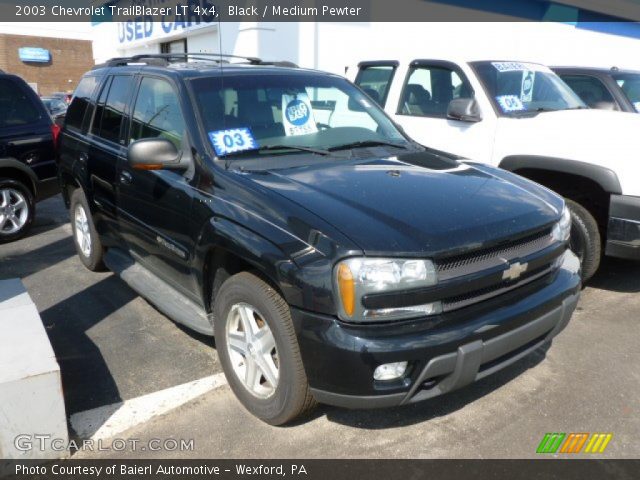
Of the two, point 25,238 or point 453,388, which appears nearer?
point 453,388

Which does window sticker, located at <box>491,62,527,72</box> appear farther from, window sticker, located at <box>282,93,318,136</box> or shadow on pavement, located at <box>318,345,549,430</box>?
shadow on pavement, located at <box>318,345,549,430</box>

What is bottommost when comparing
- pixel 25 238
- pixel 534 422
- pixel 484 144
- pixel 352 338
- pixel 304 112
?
pixel 25 238

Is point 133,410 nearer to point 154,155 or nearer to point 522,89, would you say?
point 154,155

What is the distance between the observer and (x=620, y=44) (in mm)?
20406

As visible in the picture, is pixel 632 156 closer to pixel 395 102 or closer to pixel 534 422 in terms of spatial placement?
pixel 534 422

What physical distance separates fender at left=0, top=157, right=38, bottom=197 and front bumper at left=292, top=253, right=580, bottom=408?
5.36m

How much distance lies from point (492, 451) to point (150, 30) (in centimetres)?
1597

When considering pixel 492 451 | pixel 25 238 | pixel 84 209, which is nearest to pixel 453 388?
pixel 492 451

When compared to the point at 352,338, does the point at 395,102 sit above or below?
above

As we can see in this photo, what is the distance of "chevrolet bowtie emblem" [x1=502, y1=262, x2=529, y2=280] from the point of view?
2.76 m

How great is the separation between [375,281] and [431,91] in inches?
168

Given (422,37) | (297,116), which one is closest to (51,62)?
(422,37)

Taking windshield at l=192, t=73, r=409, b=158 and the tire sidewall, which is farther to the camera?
windshield at l=192, t=73, r=409, b=158

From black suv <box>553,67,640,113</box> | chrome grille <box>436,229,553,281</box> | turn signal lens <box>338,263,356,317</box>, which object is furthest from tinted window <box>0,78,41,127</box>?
black suv <box>553,67,640,113</box>
